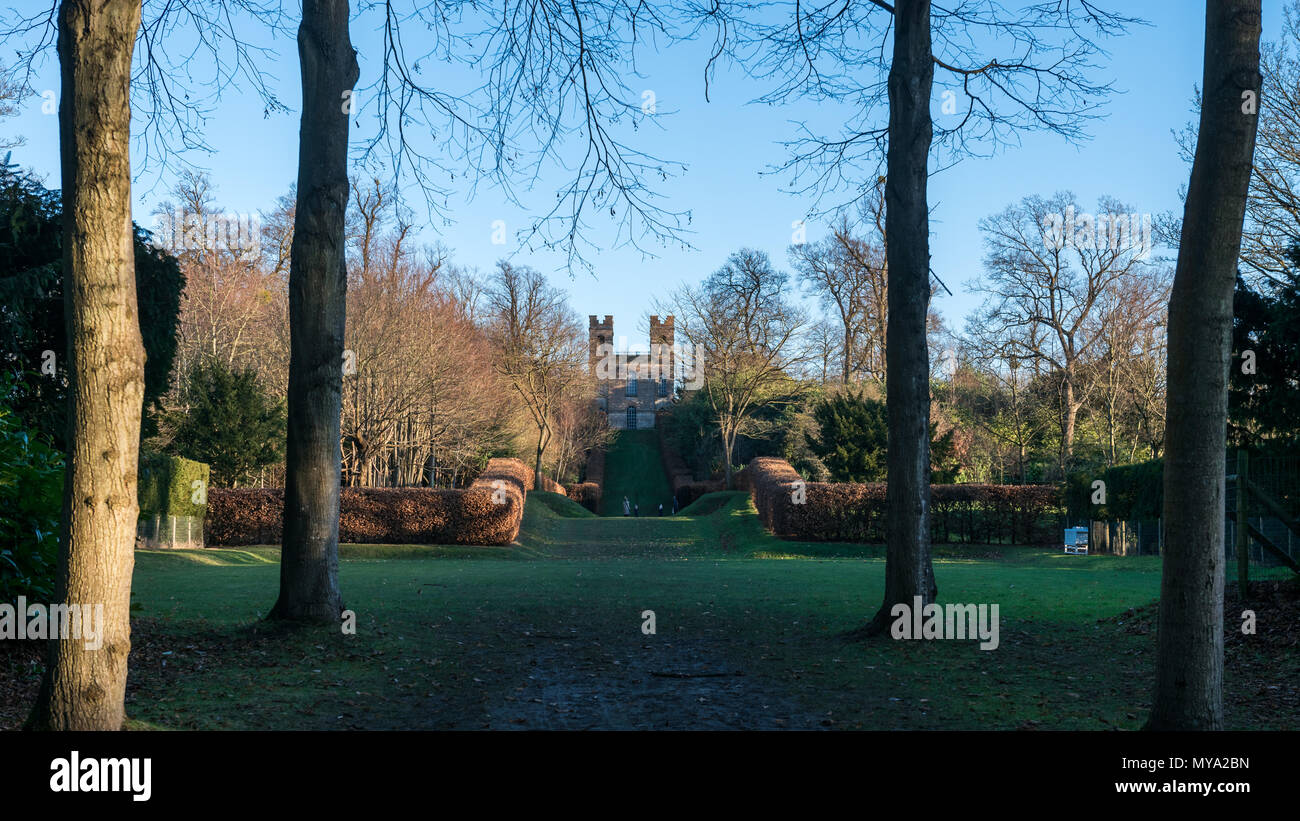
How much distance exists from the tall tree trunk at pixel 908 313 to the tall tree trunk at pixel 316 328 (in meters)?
5.61

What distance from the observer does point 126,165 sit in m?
4.69

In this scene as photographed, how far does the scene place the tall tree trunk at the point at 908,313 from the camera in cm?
913

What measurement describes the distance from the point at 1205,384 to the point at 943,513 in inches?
900

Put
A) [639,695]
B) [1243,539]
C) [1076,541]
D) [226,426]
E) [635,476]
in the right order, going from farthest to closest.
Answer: [635,476] → [226,426] → [1076,541] → [1243,539] → [639,695]

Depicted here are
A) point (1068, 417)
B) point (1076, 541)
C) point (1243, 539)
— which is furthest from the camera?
point (1068, 417)

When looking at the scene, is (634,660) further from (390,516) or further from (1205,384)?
(390,516)

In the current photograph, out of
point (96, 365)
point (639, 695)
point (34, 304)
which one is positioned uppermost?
point (34, 304)

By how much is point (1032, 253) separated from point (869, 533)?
19678 millimetres

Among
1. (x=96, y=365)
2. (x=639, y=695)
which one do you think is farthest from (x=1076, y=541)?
(x=96, y=365)

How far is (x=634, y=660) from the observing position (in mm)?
8203

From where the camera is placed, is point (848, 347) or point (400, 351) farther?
point (848, 347)

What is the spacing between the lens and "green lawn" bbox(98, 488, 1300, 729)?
19.9 feet

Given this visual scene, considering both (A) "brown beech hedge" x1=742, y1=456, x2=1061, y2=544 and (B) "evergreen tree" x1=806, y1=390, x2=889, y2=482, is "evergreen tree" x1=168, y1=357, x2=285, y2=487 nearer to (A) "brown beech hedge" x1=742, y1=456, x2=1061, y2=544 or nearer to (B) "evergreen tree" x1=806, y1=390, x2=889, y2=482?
(A) "brown beech hedge" x1=742, y1=456, x2=1061, y2=544

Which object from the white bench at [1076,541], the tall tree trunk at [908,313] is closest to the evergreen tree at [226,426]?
the tall tree trunk at [908,313]
